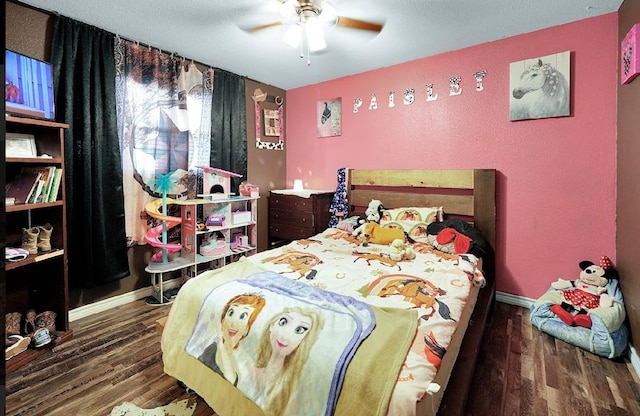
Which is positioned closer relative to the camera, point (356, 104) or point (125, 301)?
point (125, 301)

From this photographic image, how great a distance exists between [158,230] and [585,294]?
3.57 metres

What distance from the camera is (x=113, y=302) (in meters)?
2.83

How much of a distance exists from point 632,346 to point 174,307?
285cm

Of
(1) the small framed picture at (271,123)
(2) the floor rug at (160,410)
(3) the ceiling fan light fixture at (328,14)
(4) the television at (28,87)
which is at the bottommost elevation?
(2) the floor rug at (160,410)

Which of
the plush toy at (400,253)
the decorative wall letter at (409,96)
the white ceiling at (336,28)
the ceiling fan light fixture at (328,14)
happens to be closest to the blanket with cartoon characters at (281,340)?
the plush toy at (400,253)

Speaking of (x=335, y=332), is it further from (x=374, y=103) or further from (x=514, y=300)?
(x=374, y=103)

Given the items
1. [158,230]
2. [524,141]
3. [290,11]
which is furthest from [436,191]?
[158,230]

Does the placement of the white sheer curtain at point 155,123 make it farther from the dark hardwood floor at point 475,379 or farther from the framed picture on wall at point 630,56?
the framed picture on wall at point 630,56

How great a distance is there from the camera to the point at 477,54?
293 cm

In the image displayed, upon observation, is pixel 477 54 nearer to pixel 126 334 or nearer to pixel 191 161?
pixel 191 161

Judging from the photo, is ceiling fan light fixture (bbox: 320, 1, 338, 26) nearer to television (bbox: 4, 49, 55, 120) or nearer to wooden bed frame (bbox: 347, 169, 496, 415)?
wooden bed frame (bbox: 347, 169, 496, 415)

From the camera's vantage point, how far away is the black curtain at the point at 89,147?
2.40 meters

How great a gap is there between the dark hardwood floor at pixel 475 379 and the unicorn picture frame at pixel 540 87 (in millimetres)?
1793

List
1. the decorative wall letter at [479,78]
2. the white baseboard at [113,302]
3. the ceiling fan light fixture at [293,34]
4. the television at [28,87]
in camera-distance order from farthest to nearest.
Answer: the decorative wall letter at [479,78] < the white baseboard at [113,302] < the ceiling fan light fixture at [293,34] < the television at [28,87]
